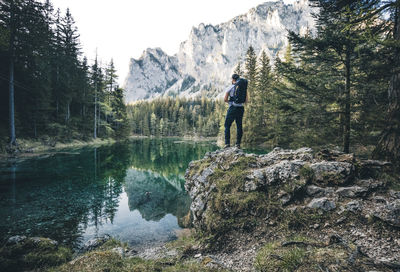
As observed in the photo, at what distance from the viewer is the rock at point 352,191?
421 cm

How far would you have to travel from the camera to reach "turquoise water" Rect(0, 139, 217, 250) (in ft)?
24.9

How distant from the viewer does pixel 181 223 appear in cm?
905

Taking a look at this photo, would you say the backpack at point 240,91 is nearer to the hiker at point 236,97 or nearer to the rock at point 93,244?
the hiker at point 236,97

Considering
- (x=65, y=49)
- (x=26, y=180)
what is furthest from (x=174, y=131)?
(x=26, y=180)

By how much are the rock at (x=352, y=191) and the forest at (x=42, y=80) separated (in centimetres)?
2904

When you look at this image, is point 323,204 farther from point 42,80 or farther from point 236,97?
point 42,80

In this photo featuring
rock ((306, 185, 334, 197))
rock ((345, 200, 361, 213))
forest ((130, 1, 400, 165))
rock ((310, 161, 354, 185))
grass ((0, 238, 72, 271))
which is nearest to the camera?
rock ((345, 200, 361, 213))

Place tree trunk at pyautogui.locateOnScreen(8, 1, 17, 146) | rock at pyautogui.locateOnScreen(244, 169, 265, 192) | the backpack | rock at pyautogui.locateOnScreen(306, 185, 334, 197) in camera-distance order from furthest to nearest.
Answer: tree trunk at pyautogui.locateOnScreen(8, 1, 17, 146) → the backpack → rock at pyautogui.locateOnScreen(244, 169, 265, 192) → rock at pyautogui.locateOnScreen(306, 185, 334, 197)

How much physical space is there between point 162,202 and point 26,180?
1038 cm

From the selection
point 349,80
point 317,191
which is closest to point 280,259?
point 317,191

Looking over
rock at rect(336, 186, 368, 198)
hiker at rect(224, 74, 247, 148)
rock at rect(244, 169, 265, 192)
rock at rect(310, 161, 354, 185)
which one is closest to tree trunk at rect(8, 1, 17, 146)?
hiker at rect(224, 74, 247, 148)

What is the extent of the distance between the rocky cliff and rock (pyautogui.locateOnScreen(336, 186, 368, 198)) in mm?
19

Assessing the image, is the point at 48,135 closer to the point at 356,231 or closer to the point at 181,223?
the point at 181,223

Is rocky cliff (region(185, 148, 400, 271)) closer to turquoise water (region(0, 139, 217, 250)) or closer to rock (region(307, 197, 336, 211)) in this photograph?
rock (region(307, 197, 336, 211))
